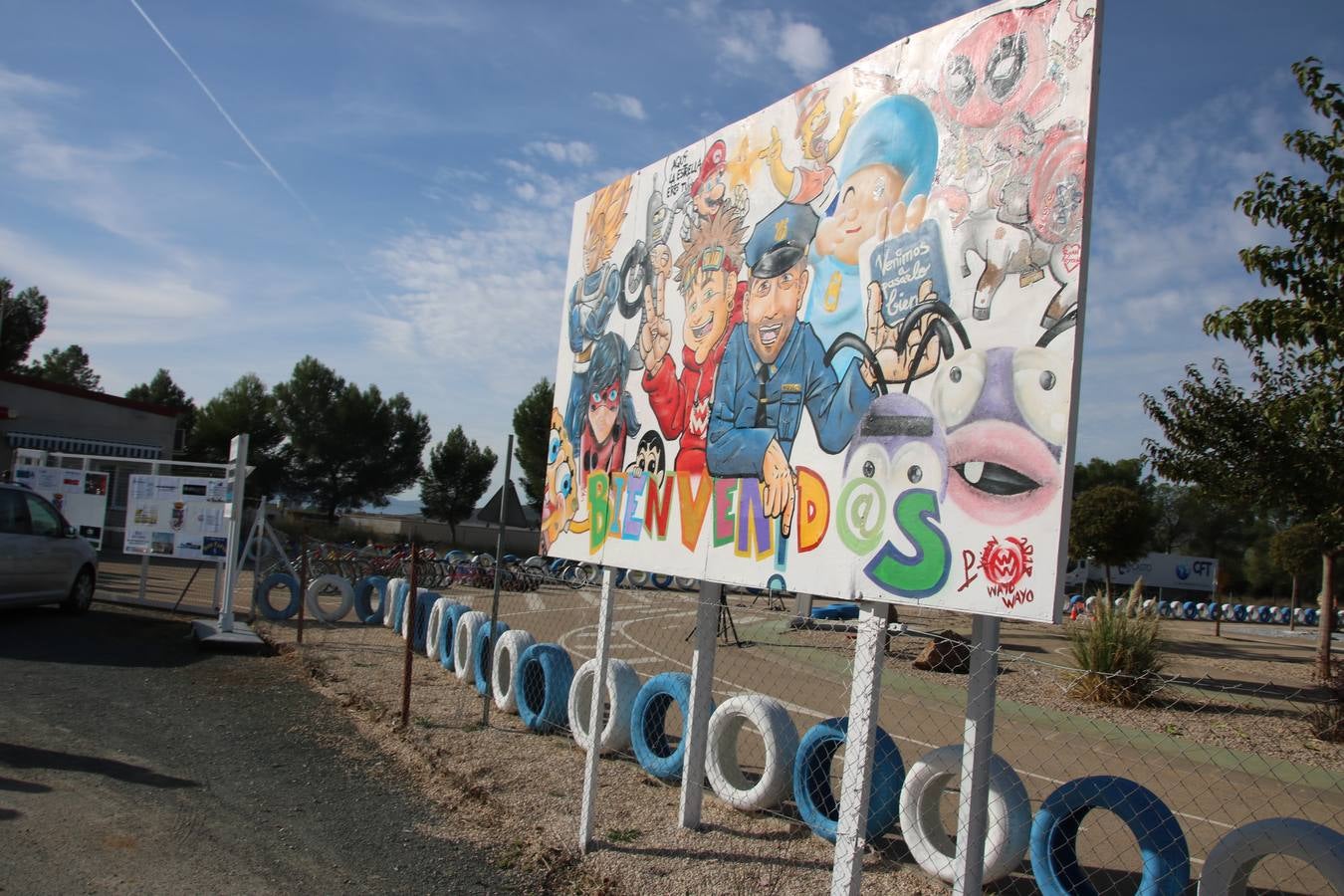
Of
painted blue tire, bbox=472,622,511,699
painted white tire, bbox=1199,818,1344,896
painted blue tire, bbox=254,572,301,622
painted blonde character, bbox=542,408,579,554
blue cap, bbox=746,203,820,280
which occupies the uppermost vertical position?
blue cap, bbox=746,203,820,280

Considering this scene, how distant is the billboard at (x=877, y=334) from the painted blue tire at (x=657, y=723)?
4.97 ft

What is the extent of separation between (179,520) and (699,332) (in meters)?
12.2

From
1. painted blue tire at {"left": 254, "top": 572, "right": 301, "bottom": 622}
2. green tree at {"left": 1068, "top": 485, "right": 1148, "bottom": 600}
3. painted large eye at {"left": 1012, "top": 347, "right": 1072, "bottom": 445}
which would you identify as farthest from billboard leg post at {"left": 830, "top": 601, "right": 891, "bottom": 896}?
green tree at {"left": 1068, "top": 485, "right": 1148, "bottom": 600}

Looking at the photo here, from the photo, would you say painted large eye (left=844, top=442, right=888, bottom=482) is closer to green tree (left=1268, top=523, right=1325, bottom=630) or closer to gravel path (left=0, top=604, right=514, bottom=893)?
gravel path (left=0, top=604, right=514, bottom=893)

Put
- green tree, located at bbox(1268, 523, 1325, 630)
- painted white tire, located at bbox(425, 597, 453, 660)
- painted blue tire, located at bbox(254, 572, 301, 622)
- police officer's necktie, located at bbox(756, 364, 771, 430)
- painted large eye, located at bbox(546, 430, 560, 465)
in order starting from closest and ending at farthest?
1. police officer's necktie, located at bbox(756, 364, 771, 430)
2. painted large eye, located at bbox(546, 430, 560, 465)
3. painted white tire, located at bbox(425, 597, 453, 660)
4. painted blue tire, located at bbox(254, 572, 301, 622)
5. green tree, located at bbox(1268, 523, 1325, 630)

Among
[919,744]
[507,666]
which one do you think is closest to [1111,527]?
[919,744]

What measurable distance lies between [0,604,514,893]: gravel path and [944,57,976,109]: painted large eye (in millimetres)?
4231

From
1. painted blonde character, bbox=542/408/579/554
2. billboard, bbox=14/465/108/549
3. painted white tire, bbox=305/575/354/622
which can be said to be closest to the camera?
painted blonde character, bbox=542/408/579/554

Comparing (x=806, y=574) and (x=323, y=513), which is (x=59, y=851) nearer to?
(x=806, y=574)

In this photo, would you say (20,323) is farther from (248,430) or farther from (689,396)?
(689,396)

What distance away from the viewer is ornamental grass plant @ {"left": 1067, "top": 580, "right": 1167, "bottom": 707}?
11.5 meters

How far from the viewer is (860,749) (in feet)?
12.5

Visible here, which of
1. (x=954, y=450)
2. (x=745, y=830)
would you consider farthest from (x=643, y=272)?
(x=745, y=830)

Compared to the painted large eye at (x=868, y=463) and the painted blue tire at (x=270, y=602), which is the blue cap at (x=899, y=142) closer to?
the painted large eye at (x=868, y=463)
